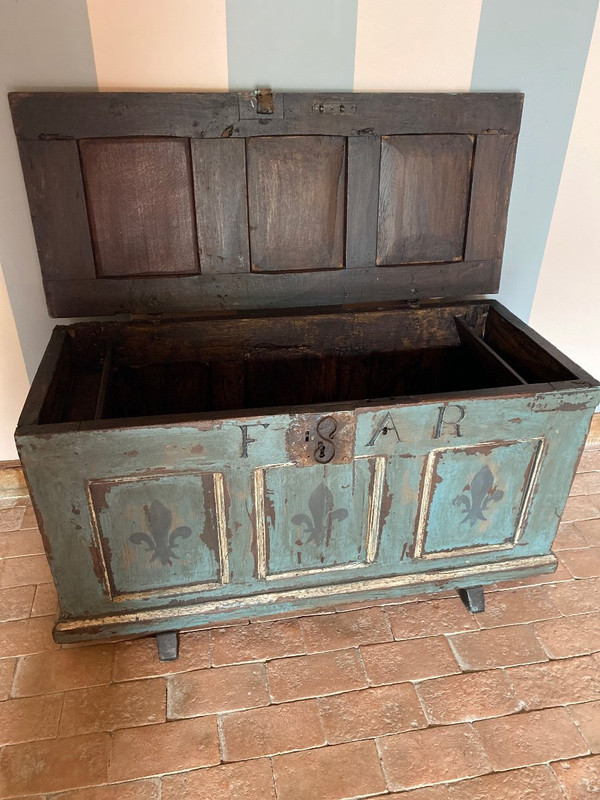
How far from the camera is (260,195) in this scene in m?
1.94

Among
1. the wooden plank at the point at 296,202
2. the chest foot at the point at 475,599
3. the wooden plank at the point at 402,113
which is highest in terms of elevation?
the wooden plank at the point at 402,113

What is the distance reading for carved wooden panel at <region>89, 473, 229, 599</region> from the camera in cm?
158

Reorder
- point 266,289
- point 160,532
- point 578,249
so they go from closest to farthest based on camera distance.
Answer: point 160,532
point 266,289
point 578,249

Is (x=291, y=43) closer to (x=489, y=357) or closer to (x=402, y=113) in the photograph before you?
(x=402, y=113)

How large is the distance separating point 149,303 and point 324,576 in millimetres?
1032

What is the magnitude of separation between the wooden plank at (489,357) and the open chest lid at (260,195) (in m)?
0.18

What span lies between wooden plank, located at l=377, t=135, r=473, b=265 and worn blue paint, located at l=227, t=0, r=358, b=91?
0.92ft

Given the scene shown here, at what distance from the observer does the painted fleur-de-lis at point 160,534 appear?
161cm

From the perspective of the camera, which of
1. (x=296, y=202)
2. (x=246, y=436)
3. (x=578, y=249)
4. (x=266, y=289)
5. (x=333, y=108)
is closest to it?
(x=246, y=436)

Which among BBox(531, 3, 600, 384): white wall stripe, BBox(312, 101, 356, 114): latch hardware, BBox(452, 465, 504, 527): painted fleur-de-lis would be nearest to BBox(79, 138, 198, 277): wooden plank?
BBox(312, 101, 356, 114): latch hardware

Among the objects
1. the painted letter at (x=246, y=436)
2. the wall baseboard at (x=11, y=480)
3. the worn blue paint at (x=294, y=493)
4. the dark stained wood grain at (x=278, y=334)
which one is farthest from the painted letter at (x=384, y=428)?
the wall baseboard at (x=11, y=480)

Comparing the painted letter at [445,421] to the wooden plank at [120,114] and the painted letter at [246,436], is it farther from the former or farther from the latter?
the wooden plank at [120,114]

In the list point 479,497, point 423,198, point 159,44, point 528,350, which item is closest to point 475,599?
point 479,497

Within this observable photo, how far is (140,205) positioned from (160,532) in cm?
99
